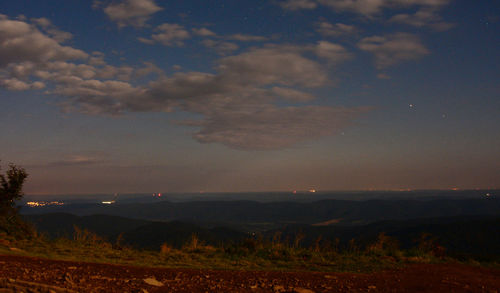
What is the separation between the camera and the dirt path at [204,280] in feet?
20.4

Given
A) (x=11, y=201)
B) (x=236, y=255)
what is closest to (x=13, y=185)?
(x=11, y=201)

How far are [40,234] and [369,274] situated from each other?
13511 millimetres

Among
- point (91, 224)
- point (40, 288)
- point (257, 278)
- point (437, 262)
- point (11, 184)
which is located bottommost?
point (91, 224)

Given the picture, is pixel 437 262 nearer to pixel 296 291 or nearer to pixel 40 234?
pixel 296 291

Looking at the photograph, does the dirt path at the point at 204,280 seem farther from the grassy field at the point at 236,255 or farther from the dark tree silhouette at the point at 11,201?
the dark tree silhouette at the point at 11,201

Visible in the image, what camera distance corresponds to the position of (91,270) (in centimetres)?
784

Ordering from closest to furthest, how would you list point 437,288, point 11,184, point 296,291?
point 296,291 < point 437,288 < point 11,184

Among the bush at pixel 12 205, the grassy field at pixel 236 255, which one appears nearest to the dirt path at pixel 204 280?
the grassy field at pixel 236 255

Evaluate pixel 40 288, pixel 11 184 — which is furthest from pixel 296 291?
pixel 11 184

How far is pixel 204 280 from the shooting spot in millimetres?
7203

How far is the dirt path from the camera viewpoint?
6.23 metres

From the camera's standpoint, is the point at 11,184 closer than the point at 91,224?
Yes

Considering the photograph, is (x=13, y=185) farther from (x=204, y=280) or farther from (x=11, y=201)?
(x=204, y=280)

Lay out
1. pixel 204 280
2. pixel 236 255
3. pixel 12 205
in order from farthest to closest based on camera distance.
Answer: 1. pixel 12 205
2. pixel 236 255
3. pixel 204 280
